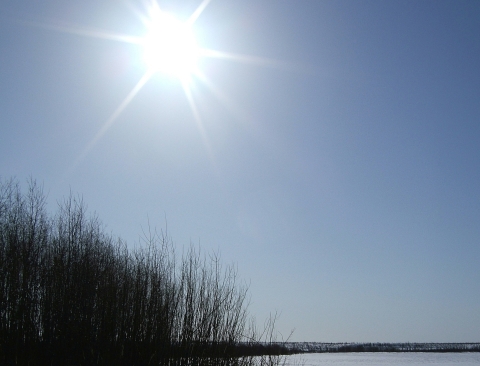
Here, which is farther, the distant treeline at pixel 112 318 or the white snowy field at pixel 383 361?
the white snowy field at pixel 383 361

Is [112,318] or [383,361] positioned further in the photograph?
[383,361]

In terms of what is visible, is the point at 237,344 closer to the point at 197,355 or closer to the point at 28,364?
the point at 197,355

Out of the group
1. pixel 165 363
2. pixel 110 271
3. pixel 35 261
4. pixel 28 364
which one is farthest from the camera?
pixel 35 261

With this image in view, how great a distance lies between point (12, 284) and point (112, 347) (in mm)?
2232

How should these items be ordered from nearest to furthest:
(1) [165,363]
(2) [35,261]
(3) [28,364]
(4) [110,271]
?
(1) [165,363], (3) [28,364], (4) [110,271], (2) [35,261]

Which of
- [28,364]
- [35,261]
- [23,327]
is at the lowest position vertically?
[28,364]

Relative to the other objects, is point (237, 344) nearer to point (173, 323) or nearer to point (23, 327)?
point (173, 323)

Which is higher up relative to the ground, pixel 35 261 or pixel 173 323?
pixel 35 261

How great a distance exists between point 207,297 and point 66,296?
243 centimetres

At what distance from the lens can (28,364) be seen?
609cm

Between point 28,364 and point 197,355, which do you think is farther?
point 28,364

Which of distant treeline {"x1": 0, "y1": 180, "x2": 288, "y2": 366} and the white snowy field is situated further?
the white snowy field

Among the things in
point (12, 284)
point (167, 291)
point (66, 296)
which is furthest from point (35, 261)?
point (167, 291)

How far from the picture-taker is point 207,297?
5.87 meters
